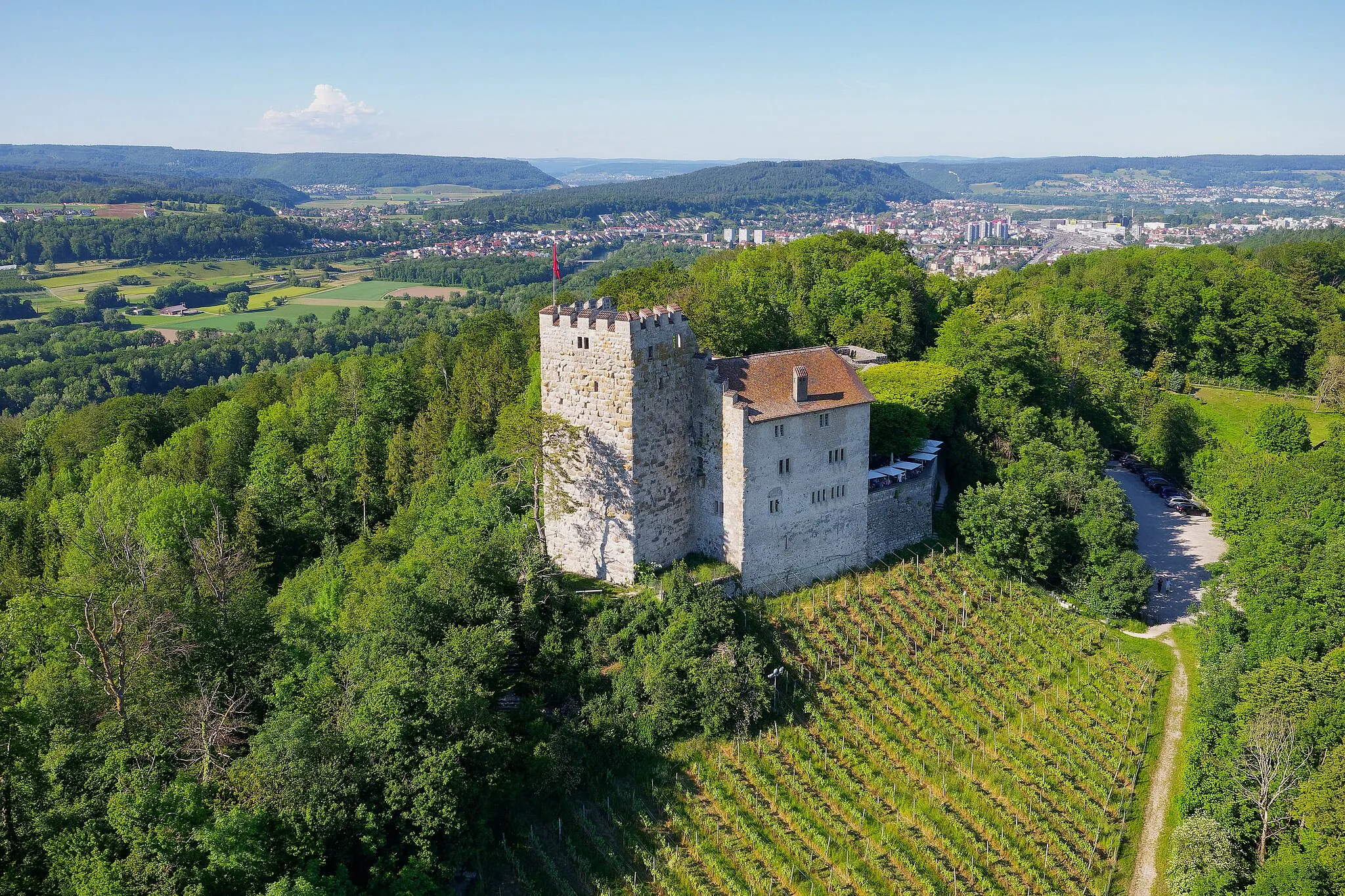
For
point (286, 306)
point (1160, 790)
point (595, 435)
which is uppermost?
point (595, 435)

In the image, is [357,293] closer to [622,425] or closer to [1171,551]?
[622,425]

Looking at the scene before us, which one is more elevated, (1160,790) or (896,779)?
(896,779)

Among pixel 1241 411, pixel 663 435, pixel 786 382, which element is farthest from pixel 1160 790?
pixel 1241 411

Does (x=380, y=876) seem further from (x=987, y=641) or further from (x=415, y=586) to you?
(x=987, y=641)

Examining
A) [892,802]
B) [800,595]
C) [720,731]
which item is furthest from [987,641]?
[720,731]

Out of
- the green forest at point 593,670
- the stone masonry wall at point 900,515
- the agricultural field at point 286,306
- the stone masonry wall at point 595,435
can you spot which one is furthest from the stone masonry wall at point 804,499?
the agricultural field at point 286,306

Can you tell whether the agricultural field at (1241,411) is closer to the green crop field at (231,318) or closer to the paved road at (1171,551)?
the paved road at (1171,551)

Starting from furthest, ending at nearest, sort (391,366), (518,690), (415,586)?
(391,366), (415,586), (518,690)
